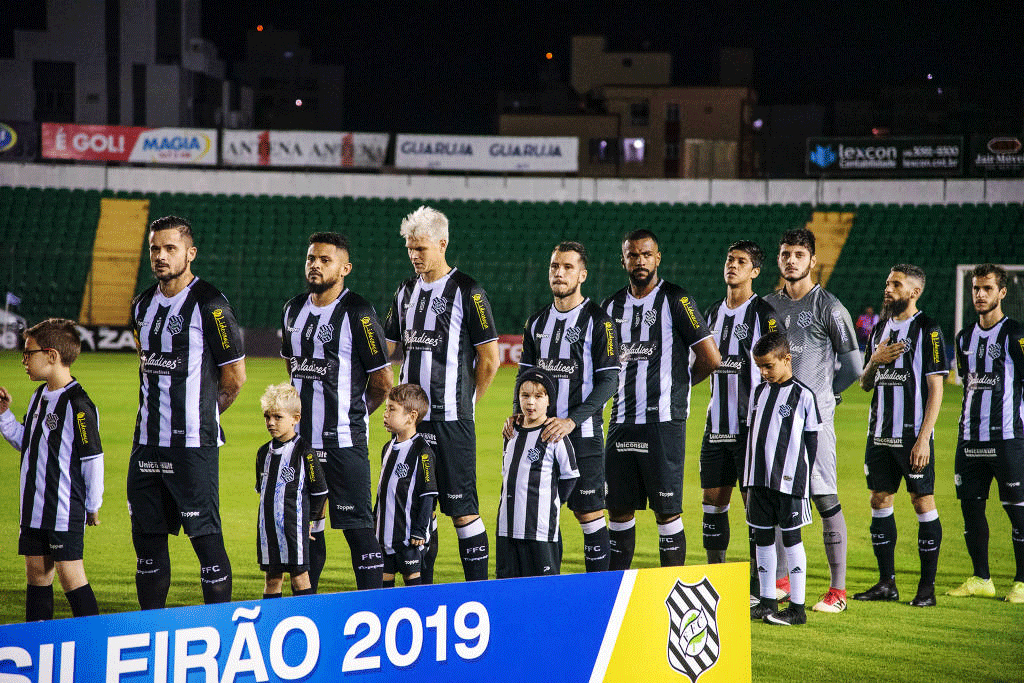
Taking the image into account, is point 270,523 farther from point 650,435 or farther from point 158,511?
point 650,435

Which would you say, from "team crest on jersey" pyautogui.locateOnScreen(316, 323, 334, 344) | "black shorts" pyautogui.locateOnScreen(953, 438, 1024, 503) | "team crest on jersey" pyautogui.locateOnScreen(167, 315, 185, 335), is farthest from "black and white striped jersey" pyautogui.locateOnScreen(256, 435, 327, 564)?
"black shorts" pyautogui.locateOnScreen(953, 438, 1024, 503)

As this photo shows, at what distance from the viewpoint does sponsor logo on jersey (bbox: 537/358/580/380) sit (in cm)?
562

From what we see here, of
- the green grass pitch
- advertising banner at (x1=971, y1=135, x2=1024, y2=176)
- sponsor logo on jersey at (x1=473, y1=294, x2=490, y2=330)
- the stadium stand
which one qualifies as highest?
advertising banner at (x1=971, y1=135, x2=1024, y2=176)

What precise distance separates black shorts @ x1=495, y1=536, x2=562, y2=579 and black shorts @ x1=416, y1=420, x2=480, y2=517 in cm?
41

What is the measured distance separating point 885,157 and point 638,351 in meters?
25.2

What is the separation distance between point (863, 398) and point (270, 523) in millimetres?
15087

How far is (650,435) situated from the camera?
5770mm

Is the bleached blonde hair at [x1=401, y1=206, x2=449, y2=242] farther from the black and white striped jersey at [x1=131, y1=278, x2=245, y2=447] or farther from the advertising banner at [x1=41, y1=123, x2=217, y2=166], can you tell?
the advertising banner at [x1=41, y1=123, x2=217, y2=166]

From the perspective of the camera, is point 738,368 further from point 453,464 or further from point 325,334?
point 325,334

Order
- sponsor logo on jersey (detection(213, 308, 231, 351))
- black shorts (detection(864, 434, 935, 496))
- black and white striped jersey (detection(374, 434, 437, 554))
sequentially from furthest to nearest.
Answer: black shorts (detection(864, 434, 935, 496))
black and white striped jersey (detection(374, 434, 437, 554))
sponsor logo on jersey (detection(213, 308, 231, 351))

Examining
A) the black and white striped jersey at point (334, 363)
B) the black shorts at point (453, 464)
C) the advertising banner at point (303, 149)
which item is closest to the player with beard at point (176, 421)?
the black and white striped jersey at point (334, 363)

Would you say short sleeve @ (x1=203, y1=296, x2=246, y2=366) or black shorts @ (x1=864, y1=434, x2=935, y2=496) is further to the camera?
black shorts @ (x1=864, y1=434, x2=935, y2=496)

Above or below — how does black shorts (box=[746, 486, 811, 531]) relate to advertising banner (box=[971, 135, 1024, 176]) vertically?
below

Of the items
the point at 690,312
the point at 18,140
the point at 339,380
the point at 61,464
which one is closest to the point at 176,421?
the point at 61,464
